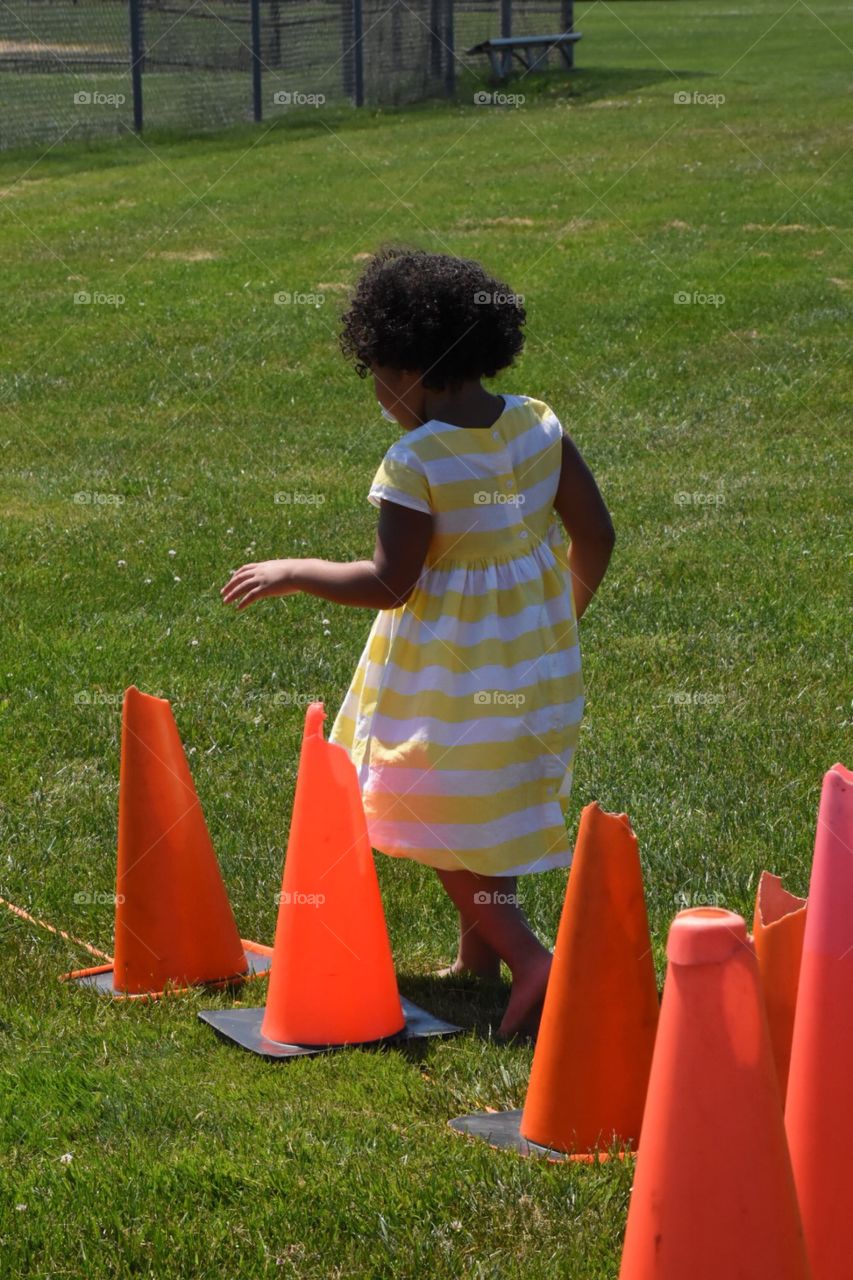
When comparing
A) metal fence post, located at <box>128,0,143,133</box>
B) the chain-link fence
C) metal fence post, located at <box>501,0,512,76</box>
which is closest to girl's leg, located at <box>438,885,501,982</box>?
the chain-link fence

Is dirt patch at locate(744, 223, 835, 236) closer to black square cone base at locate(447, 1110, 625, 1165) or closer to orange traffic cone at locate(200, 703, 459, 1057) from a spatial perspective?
orange traffic cone at locate(200, 703, 459, 1057)

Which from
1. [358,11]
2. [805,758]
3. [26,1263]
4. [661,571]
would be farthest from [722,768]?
[358,11]

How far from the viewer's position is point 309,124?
22.4m

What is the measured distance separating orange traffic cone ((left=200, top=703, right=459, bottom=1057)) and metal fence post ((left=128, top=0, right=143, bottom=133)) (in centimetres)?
1858

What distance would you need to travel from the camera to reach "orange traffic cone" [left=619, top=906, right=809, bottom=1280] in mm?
2350

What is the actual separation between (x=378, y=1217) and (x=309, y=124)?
69.2 ft

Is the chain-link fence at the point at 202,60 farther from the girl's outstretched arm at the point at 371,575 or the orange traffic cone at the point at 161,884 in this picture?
the girl's outstretched arm at the point at 371,575

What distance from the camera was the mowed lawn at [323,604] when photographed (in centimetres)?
292
